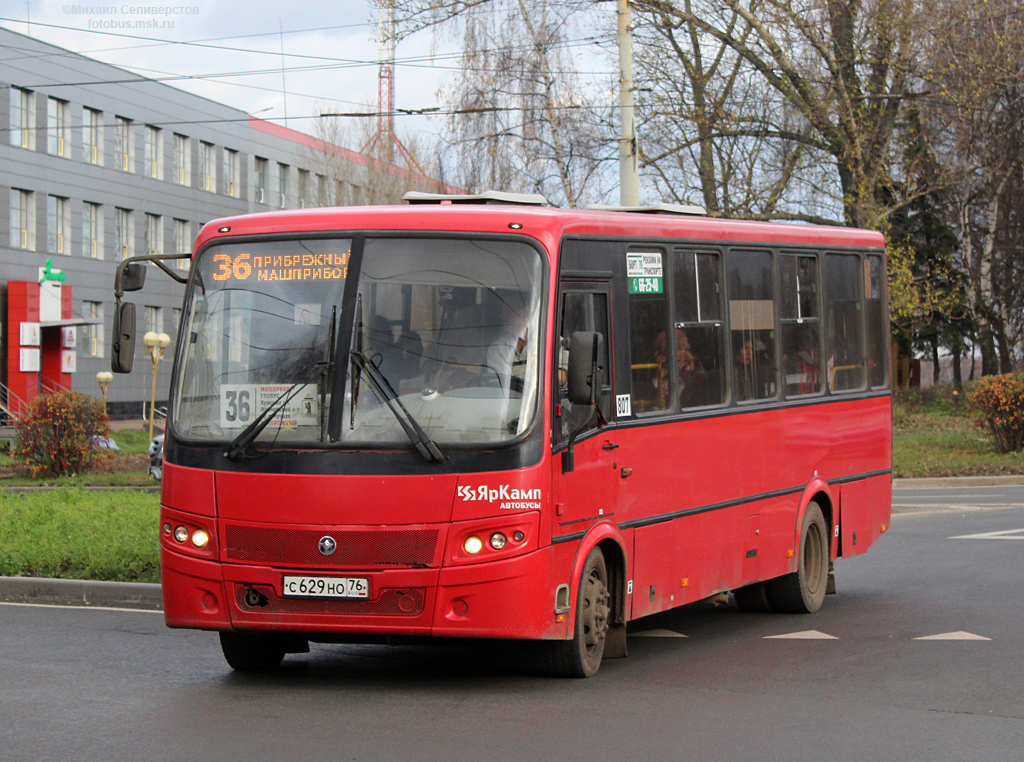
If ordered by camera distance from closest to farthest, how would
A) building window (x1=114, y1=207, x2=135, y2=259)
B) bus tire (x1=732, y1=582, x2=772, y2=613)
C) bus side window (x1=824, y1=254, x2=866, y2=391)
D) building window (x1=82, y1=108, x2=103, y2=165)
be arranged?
bus tire (x1=732, y1=582, x2=772, y2=613), bus side window (x1=824, y1=254, x2=866, y2=391), building window (x1=82, y1=108, x2=103, y2=165), building window (x1=114, y1=207, x2=135, y2=259)

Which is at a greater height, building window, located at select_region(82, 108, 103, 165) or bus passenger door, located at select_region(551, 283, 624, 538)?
building window, located at select_region(82, 108, 103, 165)

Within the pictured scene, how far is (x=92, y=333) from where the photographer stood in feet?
201

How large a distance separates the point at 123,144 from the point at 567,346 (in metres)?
56.0

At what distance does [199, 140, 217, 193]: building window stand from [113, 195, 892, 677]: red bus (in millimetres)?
59676

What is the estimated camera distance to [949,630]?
34.8 ft

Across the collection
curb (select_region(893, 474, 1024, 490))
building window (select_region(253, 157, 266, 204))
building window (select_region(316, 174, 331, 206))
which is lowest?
curb (select_region(893, 474, 1024, 490))

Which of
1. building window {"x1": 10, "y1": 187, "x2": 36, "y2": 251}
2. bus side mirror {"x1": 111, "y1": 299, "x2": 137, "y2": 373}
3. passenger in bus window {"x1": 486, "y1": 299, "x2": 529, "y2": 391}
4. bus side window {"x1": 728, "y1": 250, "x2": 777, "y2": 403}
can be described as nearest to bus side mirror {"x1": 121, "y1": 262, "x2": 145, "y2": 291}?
bus side mirror {"x1": 111, "y1": 299, "x2": 137, "y2": 373}

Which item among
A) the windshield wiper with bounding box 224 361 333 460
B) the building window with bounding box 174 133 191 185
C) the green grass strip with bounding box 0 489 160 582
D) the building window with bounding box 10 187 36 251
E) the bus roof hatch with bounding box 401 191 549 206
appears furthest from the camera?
the building window with bounding box 174 133 191 185

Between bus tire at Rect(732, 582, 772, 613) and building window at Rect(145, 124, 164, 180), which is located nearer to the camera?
bus tire at Rect(732, 582, 772, 613)

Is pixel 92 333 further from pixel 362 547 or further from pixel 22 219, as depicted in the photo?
pixel 362 547

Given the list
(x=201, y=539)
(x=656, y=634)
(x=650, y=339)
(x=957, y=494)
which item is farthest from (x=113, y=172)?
(x=201, y=539)

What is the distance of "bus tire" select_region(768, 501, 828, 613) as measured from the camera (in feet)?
39.8

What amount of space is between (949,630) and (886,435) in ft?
11.4

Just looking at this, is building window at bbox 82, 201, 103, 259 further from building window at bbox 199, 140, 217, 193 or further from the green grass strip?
the green grass strip
